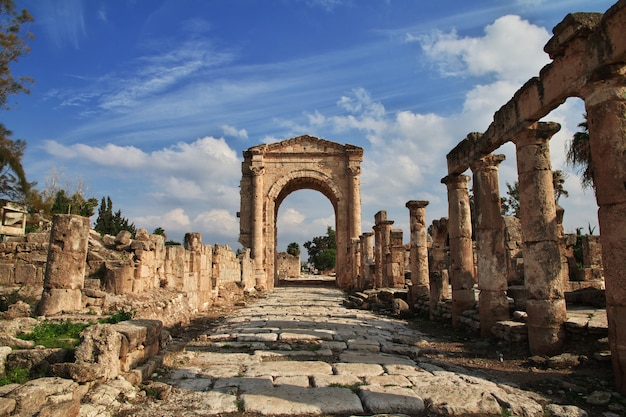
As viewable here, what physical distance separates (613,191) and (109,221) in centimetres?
4369

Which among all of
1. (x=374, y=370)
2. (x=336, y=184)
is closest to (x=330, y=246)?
(x=336, y=184)

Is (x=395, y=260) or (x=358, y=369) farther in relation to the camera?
(x=395, y=260)

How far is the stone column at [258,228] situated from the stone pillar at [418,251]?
14.0 meters

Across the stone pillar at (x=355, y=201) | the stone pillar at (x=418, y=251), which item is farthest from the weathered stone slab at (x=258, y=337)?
the stone pillar at (x=355, y=201)

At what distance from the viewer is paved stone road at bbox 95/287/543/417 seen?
4648mm

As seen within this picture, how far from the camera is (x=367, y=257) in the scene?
2427 centimetres

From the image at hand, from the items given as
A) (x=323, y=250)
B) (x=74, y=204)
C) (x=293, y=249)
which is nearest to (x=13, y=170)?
(x=74, y=204)

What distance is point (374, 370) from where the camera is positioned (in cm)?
630

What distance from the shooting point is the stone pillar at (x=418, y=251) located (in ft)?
47.0

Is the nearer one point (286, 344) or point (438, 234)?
point (286, 344)

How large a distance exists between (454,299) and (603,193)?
562 cm

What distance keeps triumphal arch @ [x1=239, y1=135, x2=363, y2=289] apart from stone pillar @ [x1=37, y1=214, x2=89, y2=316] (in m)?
20.6

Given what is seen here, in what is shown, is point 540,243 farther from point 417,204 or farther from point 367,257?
point 367,257

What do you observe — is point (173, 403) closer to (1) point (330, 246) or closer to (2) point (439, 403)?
(2) point (439, 403)
